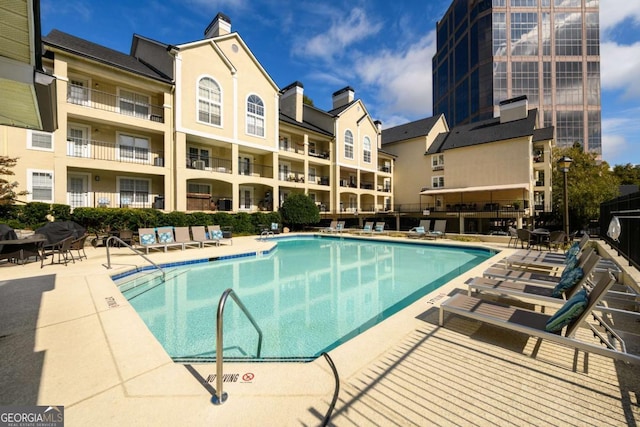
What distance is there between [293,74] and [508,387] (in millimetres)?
33438

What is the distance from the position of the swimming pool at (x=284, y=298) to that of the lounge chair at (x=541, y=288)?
206 centimetres

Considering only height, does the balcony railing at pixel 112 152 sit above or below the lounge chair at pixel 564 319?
above

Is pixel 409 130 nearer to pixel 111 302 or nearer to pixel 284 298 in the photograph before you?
pixel 284 298

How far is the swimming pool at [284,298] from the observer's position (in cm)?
470

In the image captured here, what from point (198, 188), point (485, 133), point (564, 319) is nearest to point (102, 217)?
point (198, 188)

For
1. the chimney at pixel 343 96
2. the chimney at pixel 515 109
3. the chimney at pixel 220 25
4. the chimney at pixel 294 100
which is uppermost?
the chimney at pixel 220 25

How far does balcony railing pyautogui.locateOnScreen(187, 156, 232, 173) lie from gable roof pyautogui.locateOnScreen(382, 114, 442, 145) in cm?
2293

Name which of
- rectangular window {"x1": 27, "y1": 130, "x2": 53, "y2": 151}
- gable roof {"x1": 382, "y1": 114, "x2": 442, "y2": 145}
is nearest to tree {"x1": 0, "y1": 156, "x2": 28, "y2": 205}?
rectangular window {"x1": 27, "y1": 130, "x2": 53, "y2": 151}

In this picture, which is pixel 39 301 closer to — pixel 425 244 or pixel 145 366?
pixel 145 366

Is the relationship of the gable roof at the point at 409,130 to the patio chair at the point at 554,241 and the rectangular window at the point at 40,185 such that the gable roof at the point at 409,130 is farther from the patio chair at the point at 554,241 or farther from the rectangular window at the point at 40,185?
the rectangular window at the point at 40,185

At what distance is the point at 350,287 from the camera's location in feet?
26.6

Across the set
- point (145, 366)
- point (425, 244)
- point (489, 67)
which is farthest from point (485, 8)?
point (145, 366)

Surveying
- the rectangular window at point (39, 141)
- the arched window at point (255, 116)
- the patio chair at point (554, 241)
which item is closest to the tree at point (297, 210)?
the arched window at point (255, 116)

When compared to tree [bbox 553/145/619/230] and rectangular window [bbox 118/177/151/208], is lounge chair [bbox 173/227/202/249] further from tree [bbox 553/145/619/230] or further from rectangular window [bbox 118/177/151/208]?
tree [bbox 553/145/619/230]
